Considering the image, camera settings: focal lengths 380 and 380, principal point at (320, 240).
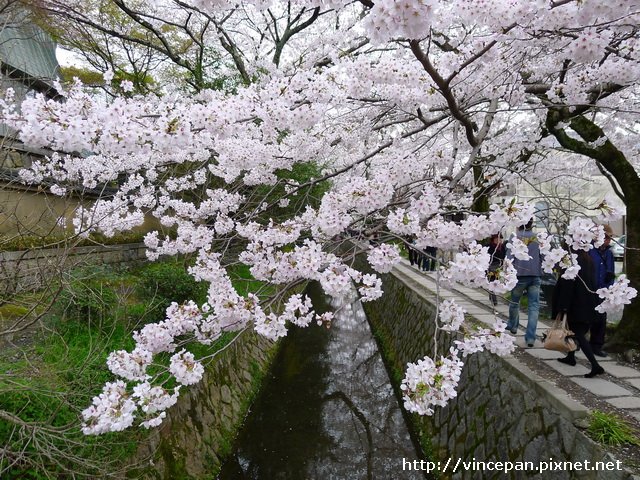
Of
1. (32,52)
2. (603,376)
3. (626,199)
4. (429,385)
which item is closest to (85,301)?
(429,385)

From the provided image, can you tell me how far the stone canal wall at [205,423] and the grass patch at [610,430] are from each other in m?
3.34

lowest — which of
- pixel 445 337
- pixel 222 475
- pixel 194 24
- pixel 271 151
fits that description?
pixel 222 475

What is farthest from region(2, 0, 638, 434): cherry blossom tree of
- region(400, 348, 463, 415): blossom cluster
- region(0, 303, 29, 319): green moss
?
region(0, 303, 29, 319): green moss

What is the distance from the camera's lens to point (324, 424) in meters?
6.33

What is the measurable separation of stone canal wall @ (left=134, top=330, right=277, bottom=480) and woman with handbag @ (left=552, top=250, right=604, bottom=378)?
3.66m

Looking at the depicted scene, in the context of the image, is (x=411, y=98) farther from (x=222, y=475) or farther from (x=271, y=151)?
(x=222, y=475)

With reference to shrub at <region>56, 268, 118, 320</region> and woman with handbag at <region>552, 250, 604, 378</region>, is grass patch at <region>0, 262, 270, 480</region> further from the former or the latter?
woman with handbag at <region>552, 250, 604, 378</region>

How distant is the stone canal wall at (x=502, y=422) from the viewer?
3.20m

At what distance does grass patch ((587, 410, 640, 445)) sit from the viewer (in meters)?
2.87

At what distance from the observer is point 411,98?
4.14m

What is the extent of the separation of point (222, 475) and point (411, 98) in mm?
5331

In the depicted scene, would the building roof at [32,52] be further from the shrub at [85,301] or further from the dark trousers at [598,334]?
the dark trousers at [598,334]

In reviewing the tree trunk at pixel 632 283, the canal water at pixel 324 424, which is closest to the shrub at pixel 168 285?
the canal water at pixel 324 424

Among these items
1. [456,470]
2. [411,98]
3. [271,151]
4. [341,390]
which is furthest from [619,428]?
[341,390]
